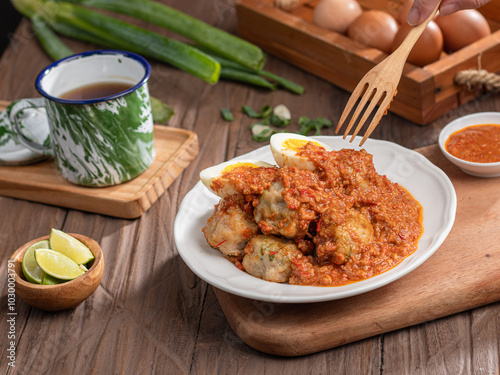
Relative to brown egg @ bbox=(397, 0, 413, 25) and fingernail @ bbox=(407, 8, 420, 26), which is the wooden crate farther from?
fingernail @ bbox=(407, 8, 420, 26)

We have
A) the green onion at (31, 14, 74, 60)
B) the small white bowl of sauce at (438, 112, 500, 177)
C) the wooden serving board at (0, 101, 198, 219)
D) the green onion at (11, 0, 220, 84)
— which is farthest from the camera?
the green onion at (31, 14, 74, 60)

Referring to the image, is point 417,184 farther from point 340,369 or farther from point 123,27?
point 123,27

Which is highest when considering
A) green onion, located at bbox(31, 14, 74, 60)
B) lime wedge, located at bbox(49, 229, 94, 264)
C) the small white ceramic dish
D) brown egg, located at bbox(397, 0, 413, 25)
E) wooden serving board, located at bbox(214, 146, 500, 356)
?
brown egg, located at bbox(397, 0, 413, 25)

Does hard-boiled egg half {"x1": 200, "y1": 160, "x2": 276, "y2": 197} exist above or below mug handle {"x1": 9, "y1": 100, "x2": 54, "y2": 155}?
above

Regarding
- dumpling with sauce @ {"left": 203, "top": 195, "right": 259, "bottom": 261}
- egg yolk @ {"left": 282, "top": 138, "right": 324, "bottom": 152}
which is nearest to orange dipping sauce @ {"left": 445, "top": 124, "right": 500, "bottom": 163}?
egg yolk @ {"left": 282, "top": 138, "right": 324, "bottom": 152}

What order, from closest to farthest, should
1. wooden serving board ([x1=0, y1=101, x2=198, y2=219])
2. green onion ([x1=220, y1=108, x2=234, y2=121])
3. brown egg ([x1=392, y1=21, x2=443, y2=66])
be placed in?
wooden serving board ([x1=0, y1=101, x2=198, y2=219]), brown egg ([x1=392, y1=21, x2=443, y2=66]), green onion ([x1=220, y1=108, x2=234, y2=121])

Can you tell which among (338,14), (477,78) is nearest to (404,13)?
→ (338,14)

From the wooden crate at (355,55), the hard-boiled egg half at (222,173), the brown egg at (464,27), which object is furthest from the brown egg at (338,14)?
the hard-boiled egg half at (222,173)
